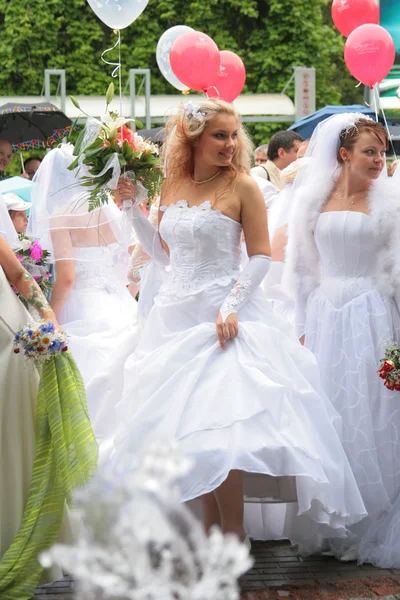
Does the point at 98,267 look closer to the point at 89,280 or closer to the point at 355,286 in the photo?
the point at 89,280

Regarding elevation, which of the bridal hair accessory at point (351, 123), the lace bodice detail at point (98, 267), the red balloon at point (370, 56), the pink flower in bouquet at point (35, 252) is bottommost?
the lace bodice detail at point (98, 267)

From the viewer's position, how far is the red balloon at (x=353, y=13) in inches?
361

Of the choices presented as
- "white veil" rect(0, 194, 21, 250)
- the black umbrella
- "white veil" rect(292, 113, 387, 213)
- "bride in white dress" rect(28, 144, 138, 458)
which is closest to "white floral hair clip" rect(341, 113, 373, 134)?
"white veil" rect(292, 113, 387, 213)

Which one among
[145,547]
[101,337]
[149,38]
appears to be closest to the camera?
[145,547]

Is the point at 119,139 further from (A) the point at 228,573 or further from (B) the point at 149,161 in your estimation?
(A) the point at 228,573

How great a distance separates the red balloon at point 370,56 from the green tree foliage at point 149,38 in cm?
1631

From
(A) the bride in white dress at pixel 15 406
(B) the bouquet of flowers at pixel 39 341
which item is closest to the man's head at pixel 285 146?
(A) the bride in white dress at pixel 15 406

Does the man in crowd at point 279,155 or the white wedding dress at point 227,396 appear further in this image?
the man in crowd at point 279,155

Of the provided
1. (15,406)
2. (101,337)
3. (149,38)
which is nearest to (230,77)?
(101,337)

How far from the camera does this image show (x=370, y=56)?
795cm

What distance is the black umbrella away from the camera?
44.8 feet

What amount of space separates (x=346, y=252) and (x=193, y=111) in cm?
122

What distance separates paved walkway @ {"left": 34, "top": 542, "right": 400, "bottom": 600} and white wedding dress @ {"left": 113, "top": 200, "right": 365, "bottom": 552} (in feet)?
Result: 0.59

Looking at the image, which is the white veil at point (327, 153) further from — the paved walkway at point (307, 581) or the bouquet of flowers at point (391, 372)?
the paved walkway at point (307, 581)
